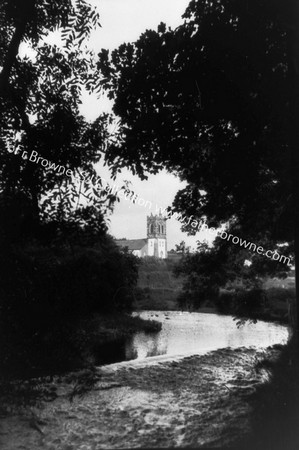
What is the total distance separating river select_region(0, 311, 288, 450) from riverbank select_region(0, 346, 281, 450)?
0.6 inches

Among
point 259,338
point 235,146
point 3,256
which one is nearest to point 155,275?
point 259,338

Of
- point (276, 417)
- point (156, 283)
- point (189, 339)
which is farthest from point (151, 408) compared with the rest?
point (156, 283)

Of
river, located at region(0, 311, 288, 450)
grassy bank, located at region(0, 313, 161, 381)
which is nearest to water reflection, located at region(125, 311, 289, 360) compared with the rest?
river, located at region(0, 311, 288, 450)

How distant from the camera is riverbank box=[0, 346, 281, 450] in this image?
269 inches

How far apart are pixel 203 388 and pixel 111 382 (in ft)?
8.33

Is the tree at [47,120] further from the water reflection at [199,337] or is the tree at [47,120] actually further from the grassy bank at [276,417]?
the water reflection at [199,337]

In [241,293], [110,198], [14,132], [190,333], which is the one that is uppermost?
[14,132]

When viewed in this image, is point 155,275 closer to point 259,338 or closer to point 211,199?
point 259,338

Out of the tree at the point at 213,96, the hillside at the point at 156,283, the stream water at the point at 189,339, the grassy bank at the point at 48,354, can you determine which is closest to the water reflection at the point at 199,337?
the stream water at the point at 189,339

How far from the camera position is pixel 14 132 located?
8.24 metres

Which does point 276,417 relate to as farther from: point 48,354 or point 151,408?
point 48,354

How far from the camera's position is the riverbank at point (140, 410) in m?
6.83

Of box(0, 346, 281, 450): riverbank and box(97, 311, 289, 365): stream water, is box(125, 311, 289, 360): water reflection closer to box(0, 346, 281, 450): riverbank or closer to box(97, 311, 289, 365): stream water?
box(97, 311, 289, 365): stream water

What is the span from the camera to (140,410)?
342 inches
